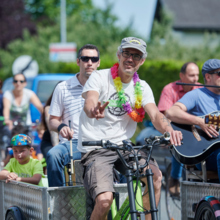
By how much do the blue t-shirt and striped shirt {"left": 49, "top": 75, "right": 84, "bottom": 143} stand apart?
122cm

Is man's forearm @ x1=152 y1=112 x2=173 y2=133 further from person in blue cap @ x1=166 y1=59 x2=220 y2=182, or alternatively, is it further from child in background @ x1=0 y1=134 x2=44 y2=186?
child in background @ x1=0 y1=134 x2=44 y2=186

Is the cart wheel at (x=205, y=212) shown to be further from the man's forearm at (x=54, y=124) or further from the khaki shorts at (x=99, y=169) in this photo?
the man's forearm at (x=54, y=124)

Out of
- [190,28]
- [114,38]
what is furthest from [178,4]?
[114,38]

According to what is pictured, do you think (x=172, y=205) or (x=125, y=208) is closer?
(x=125, y=208)

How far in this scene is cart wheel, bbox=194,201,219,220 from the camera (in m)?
4.98

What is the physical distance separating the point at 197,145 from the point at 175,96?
207cm

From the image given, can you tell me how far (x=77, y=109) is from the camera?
638 centimetres

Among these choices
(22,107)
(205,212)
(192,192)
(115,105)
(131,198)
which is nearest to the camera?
(131,198)

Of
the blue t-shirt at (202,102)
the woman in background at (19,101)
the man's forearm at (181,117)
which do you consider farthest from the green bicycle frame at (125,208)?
the woman in background at (19,101)

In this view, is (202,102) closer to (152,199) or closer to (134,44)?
(134,44)

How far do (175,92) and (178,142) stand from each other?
310cm

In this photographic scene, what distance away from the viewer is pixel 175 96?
25.2ft

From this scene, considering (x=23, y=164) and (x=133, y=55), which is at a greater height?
(x=133, y=55)

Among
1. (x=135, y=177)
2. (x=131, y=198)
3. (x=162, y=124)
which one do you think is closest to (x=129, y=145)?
(x=135, y=177)
